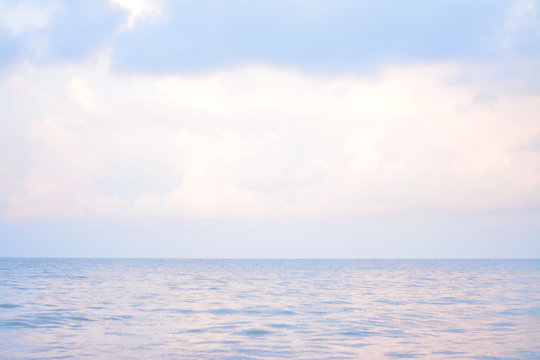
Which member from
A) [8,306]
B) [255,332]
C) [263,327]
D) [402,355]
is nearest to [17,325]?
[8,306]

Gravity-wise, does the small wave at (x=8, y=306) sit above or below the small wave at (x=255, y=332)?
below

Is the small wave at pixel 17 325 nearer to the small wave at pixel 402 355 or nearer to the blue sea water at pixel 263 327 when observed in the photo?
the blue sea water at pixel 263 327

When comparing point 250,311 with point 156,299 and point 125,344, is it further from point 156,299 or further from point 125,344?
point 125,344

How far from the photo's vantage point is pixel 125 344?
2241cm

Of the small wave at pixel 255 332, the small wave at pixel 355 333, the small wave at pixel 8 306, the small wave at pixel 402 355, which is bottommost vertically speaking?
the small wave at pixel 8 306

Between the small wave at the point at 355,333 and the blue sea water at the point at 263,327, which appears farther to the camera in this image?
the small wave at the point at 355,333

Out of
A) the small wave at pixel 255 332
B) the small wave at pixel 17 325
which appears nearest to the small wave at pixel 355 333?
the small wave at pixel 255 332

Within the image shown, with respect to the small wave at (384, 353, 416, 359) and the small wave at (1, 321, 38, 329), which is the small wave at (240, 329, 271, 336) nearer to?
the small wave at (384, 353, 416, 359)

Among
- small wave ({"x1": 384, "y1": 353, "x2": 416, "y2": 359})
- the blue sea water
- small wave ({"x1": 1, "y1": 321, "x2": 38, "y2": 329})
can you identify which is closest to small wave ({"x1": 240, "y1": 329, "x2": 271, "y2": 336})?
the blue sea water

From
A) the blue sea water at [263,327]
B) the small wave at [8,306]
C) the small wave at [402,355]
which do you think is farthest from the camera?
the small wave at [8,306]

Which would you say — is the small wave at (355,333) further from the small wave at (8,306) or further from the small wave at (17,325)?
the small wave at (8,306)

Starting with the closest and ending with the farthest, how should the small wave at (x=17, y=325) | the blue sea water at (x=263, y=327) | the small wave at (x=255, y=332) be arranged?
the blue sea water at (x=263, y=327) → the small wave at (x=255, y=332) → the small wave at (x=17, y=325)

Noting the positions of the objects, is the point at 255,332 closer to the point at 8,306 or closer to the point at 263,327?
the point at 263,327

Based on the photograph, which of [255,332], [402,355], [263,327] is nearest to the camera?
[402,355]
